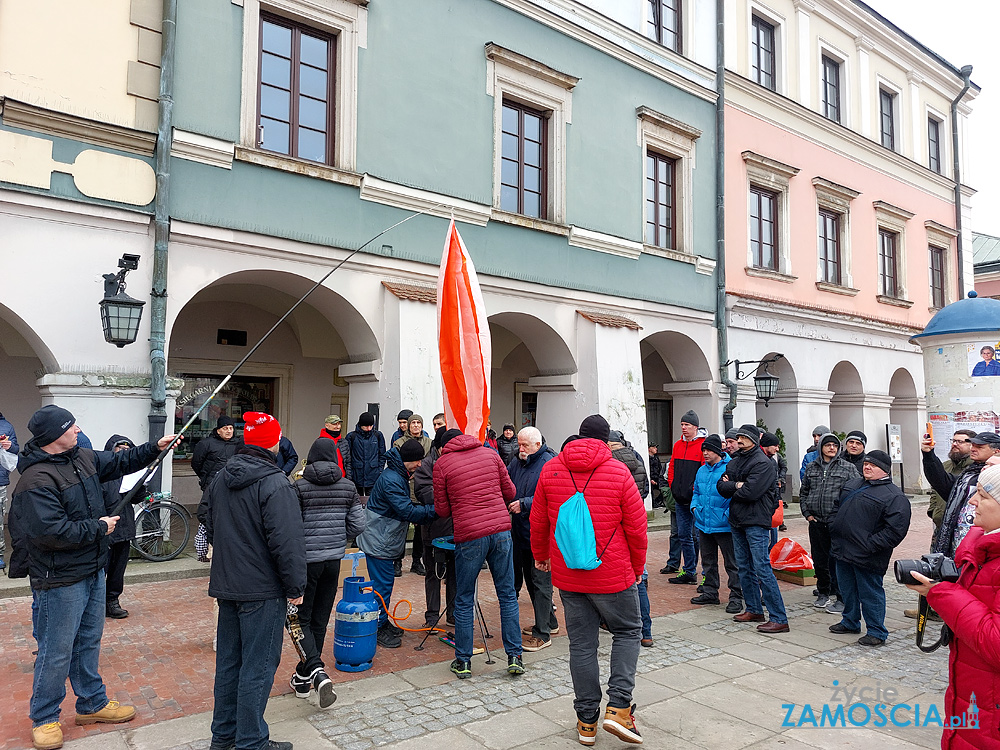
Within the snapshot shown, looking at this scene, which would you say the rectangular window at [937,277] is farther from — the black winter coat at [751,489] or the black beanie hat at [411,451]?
the black beanie hat at [411,451]

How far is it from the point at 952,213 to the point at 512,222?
57.1 feet

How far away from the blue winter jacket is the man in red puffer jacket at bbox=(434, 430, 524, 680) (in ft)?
8.62

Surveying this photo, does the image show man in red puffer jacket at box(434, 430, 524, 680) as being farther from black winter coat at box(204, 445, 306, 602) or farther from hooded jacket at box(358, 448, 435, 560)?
black winter coat at box(204, 445, 306, 602)

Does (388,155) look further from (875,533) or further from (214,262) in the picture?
(875,533)

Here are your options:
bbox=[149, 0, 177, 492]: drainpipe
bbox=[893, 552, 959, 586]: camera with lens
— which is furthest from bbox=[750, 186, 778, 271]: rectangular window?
bbox=[893, 552, 959, 586]: camera with lens

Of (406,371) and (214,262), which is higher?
(214,262)

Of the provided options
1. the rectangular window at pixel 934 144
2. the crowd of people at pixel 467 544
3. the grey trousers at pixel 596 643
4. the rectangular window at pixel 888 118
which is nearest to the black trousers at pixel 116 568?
the crowd of people at pixel 467 544

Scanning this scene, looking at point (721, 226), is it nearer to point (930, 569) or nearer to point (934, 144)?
point (934, 144)

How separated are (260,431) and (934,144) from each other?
956 inches

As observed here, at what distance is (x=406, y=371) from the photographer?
1012 cm

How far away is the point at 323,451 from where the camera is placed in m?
4.93

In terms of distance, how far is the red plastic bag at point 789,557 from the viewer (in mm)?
8492

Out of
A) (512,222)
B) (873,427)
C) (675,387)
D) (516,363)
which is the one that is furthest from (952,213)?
(512,222)

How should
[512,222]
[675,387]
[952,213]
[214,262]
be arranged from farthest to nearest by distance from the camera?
[952,213], [675,387], [512,222], [214,262]
